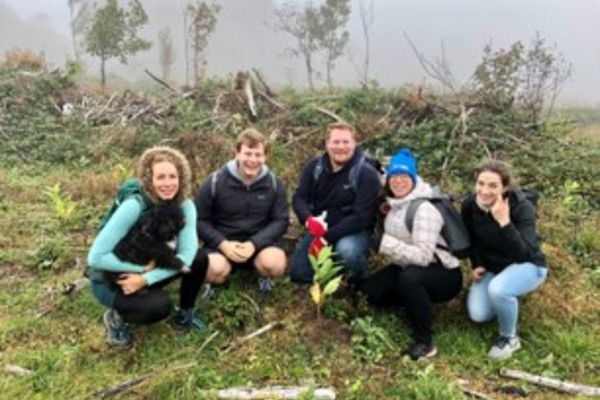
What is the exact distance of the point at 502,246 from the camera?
15.4 feet

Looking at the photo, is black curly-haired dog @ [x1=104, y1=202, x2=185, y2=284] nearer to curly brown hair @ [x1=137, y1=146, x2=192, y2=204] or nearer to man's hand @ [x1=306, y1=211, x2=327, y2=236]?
curly brown hair @ [x1=137, y1=146, x2=192, y2=204]

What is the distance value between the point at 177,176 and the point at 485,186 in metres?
2.30

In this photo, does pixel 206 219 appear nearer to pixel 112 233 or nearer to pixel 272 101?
pixel 112 233

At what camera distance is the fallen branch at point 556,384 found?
168 inches

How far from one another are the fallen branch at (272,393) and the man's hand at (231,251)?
4.14 feet

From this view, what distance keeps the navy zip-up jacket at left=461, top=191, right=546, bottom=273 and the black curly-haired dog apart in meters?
2.28

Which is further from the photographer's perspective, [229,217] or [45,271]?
[45,271]

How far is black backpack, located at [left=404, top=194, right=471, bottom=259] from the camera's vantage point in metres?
4.71

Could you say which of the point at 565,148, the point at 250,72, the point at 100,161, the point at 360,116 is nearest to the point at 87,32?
the point at 250,72

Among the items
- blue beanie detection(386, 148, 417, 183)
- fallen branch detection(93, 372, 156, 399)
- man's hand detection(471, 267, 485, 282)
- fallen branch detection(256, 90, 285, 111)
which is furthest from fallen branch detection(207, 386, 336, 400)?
fallen branch detection(256, 90, 285, 111)

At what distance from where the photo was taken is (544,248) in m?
6.07

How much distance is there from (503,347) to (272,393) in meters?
1.92

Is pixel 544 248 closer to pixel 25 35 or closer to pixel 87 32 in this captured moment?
pixel 87 32

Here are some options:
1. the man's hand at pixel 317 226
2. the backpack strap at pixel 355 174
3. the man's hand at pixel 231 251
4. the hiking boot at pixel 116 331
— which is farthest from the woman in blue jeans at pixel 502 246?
the hiking boot at pixel 116 331
